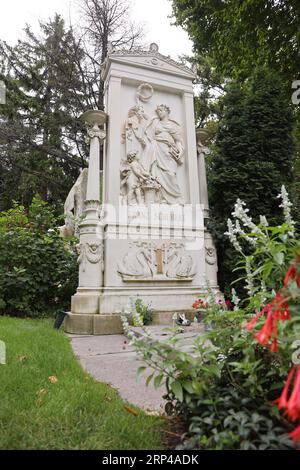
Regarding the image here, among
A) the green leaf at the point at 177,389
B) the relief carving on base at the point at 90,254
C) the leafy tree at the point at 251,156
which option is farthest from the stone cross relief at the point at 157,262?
the green leaf at the point at 177,389

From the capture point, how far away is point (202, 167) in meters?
7.69

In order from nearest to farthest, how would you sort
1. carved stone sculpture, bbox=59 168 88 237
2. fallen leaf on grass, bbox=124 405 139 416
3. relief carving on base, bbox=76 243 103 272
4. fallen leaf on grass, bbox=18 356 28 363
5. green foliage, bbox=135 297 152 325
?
fallen leaf on grass, bbox=124 405 139 416 < fallen leaf on grass, bbox=18 356 28 363 < green foliage, bbox=135 297 152 325 < relief carving on base, bbox=76 243 103 272 < carved stone sculpture, bbox=59 168 88 237

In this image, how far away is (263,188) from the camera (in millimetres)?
7172

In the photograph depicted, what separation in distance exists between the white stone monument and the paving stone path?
0.87 meters

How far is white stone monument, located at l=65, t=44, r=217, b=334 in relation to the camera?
19.4 ft

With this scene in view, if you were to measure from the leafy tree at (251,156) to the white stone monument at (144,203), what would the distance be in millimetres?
382

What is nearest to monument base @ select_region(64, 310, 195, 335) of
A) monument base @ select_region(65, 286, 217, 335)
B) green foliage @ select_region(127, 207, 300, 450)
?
monument base @ select_region(65, 286, 217, 335)

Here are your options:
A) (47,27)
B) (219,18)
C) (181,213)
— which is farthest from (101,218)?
(47,27)

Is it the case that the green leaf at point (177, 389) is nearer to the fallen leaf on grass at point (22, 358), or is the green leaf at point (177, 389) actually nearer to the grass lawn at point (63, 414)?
the grass lawn at point (63, 414)

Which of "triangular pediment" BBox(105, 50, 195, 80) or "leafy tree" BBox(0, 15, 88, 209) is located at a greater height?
"leafy tree" BBox(0, 15, 88, 209)

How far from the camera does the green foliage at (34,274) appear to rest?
6.53 meters

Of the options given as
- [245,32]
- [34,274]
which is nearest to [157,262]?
[34,274]

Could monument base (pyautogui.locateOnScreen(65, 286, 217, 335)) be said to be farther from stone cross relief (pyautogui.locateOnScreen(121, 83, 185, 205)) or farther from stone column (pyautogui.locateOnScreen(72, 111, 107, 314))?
stone cross relief (pyautogui.locateOnScreen(121, 83, 185, 205))

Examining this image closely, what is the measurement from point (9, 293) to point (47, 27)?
61.7 ft
